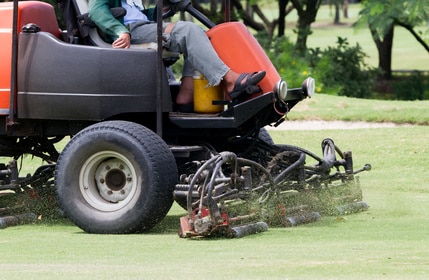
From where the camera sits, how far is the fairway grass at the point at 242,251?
6020 millimetres

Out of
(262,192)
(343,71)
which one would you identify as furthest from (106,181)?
(343,71)

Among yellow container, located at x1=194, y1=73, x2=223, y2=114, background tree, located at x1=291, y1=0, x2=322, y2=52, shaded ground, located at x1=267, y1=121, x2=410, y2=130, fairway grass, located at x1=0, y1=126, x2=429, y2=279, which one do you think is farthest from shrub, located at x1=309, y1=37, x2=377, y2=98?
yellow container, located at x1=194, y1=73, x2=223, y2=114

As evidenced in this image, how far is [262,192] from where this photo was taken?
803 centimetres

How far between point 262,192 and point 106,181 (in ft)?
3.57

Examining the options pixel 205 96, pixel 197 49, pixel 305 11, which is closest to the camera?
pixel 197 49

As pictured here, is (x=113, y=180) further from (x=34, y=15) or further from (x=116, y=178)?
(x=34, y=15)

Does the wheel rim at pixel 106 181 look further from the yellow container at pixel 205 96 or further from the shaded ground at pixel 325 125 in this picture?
the shaded ground at pixel 325 125

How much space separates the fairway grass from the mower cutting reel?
120 mm

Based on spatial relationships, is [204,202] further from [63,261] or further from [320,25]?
[320,25]

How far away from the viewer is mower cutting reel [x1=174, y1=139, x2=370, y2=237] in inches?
292

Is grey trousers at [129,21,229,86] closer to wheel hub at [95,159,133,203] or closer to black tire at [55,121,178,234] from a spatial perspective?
black tire at [55,121,178,234]

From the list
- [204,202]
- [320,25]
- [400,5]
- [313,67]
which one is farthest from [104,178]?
[320,25]

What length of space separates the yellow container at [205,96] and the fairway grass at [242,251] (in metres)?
0.88

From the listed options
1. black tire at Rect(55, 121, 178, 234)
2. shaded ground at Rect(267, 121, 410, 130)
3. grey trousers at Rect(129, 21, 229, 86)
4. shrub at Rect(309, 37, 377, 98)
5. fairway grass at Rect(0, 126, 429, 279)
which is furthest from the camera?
shrub at Rect(309, 37, 377, 98)
